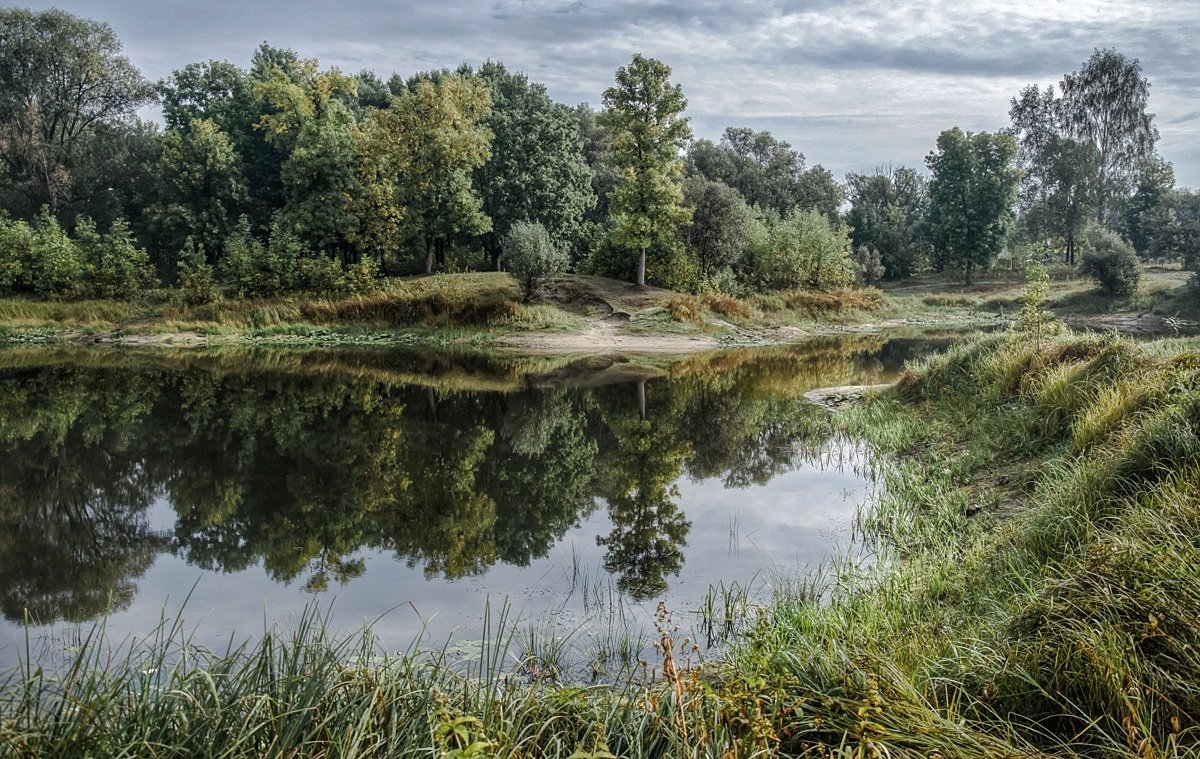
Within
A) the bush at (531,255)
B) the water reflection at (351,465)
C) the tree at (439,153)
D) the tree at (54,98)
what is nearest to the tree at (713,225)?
the bush at (531,255)

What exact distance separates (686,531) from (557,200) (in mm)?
35841

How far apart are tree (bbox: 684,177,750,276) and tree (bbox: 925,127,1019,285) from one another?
2831 centimetres

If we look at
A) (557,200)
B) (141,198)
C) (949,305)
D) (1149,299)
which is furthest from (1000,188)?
(141,198)

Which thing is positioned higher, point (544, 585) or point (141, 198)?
point (141, 198)

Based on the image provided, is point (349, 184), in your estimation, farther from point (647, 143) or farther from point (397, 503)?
point (397, 503)

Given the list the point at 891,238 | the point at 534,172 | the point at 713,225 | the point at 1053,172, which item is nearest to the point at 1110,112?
the point at 1053,172

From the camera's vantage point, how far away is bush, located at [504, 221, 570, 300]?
115 feet

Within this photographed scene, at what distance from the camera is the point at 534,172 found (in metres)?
43.0

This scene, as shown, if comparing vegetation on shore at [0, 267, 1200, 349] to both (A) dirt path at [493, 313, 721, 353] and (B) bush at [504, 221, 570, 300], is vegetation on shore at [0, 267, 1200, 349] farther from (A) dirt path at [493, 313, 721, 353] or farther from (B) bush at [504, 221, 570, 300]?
(B) bush at [504, 221, 570, 300]

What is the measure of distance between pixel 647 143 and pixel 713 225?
7833mm

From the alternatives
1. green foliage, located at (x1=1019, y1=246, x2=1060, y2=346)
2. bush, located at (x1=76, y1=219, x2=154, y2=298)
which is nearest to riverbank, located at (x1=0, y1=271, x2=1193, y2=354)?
bush, located at (x1=76, y1=219, x2=154, y2=298)

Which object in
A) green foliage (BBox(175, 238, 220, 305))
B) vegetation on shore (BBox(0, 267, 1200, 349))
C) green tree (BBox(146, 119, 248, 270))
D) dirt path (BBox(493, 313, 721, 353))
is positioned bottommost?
dirt path (BBox(493, 313, 721, 353))

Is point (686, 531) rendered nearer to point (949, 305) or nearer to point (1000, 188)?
point (949, 305)

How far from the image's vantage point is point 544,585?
303 inches
